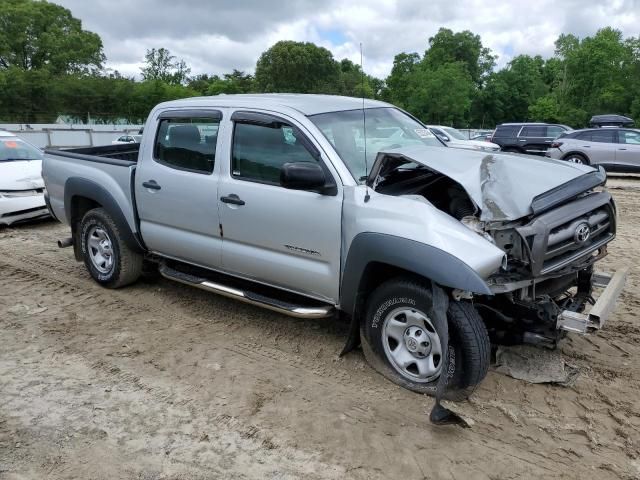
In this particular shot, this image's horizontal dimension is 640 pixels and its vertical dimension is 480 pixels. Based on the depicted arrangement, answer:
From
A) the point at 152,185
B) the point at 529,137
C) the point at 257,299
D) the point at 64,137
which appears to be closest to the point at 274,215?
the point at 257,299

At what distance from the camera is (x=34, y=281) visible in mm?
6180

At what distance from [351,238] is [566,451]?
179 cm

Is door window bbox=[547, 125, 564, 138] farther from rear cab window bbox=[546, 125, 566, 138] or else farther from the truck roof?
Answer: the truck roof

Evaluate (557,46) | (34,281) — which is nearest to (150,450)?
(34,281)

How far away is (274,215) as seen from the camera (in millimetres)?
4121

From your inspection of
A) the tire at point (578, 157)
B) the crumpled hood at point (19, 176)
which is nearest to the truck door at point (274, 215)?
the crumpled hood at point (19, 176)

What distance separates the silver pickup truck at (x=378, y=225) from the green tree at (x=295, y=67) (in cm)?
5450

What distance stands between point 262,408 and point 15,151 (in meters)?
8.43

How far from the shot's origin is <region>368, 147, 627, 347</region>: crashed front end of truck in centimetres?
335

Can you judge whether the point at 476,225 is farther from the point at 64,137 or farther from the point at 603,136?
the point at 64,137

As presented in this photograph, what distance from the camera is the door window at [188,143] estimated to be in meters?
4.67

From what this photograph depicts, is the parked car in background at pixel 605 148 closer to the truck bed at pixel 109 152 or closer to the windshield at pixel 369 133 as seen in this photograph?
the windshield at pixel 369 133

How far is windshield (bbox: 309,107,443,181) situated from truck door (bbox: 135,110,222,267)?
1044 millimetres

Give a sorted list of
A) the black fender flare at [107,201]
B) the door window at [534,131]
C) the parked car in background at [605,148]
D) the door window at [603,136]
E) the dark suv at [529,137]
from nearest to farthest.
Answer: the black fender flare at [107,201] < the parked car in background at [605,148] < the door window at [603,136] < the dark suv at [529,137] < the door window at [534,131]
